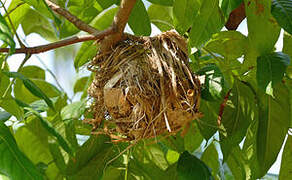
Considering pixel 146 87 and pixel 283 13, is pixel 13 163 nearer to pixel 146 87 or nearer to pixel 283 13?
pixel 146 87

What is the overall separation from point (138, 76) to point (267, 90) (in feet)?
0.77

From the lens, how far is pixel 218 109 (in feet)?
3.32

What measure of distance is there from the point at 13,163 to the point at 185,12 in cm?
45

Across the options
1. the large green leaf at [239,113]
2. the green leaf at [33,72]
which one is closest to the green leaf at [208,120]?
the large green leaf at [239,113]

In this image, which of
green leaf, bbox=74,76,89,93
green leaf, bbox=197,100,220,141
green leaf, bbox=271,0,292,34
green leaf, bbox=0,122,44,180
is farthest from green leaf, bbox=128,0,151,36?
green leaf, bbox=74,76,89,93

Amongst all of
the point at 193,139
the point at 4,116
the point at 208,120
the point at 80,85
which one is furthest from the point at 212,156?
the point at 80,85

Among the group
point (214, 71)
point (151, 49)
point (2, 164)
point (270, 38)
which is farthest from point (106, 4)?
point (2, 164)

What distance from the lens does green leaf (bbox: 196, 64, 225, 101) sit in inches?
34.3

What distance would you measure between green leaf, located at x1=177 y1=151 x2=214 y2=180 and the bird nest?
112 mm

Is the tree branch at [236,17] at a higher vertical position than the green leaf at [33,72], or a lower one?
higher

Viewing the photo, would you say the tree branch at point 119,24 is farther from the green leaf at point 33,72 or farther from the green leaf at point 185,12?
the green leaf at point 33,72

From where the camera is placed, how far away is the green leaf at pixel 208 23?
831 millimetres

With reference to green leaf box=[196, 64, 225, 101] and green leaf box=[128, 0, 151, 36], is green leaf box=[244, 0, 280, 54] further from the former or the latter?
green leaf box=[128, 0, 151, 36]

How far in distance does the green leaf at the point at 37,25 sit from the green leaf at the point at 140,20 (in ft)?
1.71
